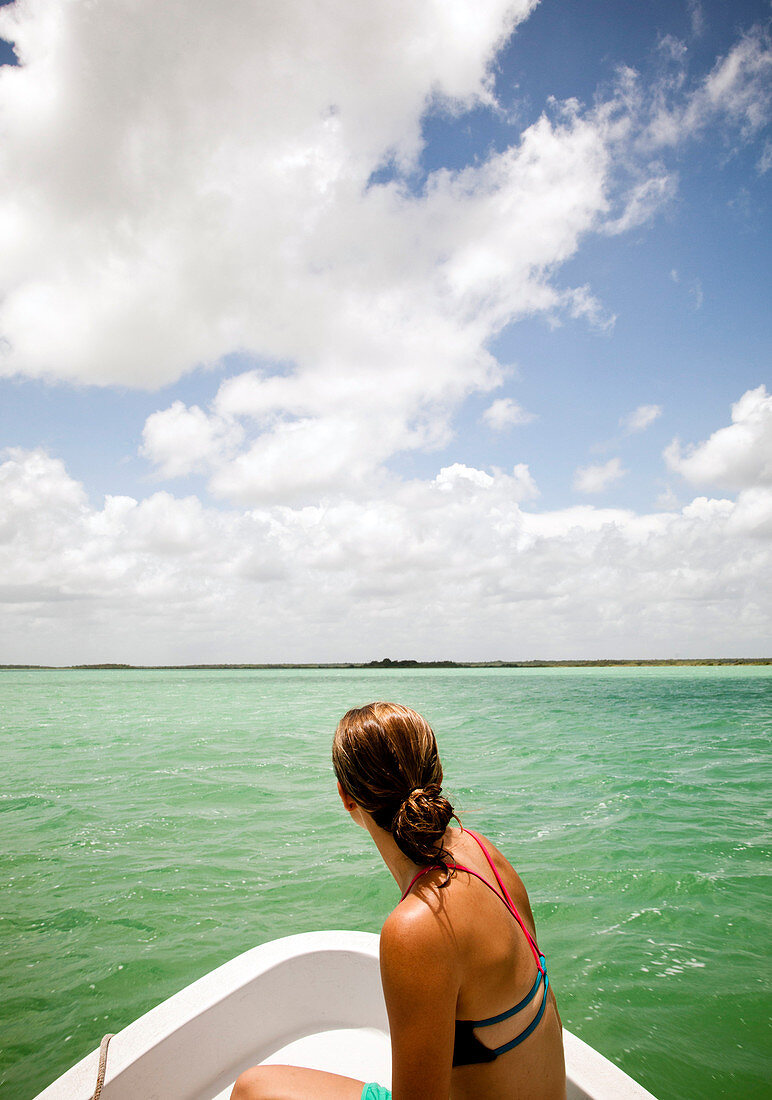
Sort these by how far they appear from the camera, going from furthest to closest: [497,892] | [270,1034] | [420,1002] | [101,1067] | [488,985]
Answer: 1. [270,1034]
2. [101,1067]
3. [497,892]
4. [488,985]
5. [420,1002]

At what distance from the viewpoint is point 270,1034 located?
11.4ft

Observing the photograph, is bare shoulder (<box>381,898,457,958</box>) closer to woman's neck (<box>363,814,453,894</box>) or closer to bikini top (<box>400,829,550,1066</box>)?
bikini top (<box>400,829,550,1066</box>)

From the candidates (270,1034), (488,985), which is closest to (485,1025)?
(488,985)

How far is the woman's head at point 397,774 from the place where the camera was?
6.52 ft

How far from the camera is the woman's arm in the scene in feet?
5.65

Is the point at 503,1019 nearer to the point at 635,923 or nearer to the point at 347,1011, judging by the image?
the point at 347,1011

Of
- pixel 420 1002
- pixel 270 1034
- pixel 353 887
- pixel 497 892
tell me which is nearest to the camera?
pixel 420 1002

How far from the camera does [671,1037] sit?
15.1 ft

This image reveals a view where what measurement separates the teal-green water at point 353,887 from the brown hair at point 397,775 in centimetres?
40

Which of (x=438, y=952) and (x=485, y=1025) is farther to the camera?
(x=485, y=1025)

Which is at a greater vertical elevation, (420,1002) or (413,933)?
(413,933)

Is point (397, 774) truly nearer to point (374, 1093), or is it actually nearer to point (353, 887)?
point (374, 1093)

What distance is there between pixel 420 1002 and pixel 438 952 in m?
0.15

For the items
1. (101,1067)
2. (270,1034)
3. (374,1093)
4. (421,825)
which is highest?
(421,825)
